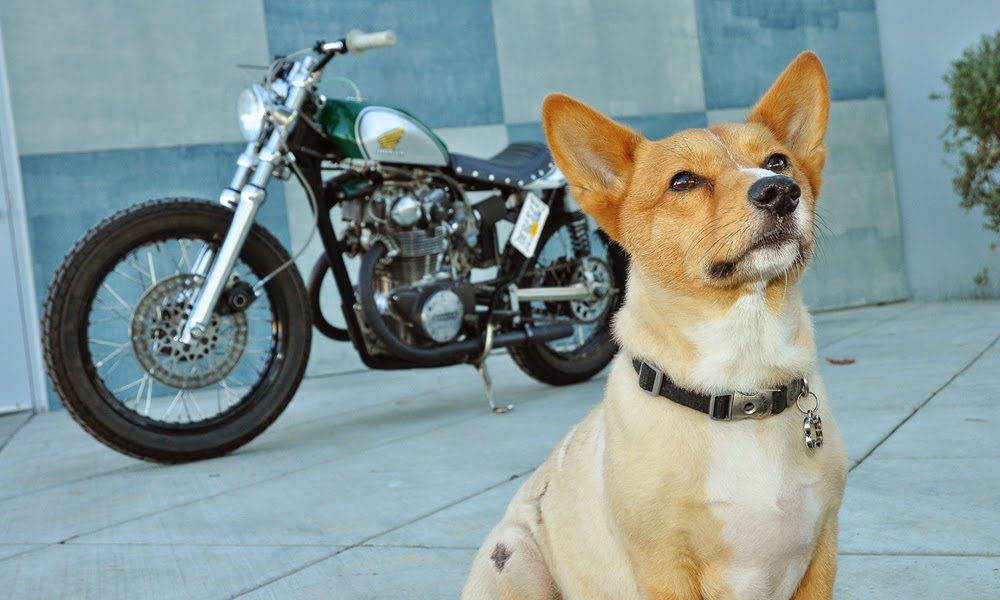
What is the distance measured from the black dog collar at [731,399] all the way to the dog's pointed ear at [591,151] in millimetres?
390

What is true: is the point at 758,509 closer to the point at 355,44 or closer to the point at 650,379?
the point at 650,379

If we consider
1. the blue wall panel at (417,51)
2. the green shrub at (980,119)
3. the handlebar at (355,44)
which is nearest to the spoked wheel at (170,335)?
the handlebar at (355,44)

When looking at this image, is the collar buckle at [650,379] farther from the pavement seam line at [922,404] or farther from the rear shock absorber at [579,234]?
the rear shock absorber at [579,234]

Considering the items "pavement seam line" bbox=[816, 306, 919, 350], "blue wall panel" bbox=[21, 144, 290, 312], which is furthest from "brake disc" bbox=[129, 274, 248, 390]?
"pavement seam line" bbox=[816, 306, 919, 350]

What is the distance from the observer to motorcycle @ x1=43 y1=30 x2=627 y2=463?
353 centimetres

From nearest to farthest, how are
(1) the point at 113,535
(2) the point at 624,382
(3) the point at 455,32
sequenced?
(2) the point at 624,382, (1) the point at 113,535, (3) the point at 455,32

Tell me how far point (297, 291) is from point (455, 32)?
3.39 meters

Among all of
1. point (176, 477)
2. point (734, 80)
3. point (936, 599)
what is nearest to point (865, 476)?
point (936, 599)

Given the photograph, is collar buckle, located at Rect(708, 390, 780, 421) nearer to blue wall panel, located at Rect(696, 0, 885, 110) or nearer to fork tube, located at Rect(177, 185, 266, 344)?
fork tube, located at Rect(177, 185, 266, 344)

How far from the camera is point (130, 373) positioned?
5.97 m

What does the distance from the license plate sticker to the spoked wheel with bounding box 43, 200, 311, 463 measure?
107cm

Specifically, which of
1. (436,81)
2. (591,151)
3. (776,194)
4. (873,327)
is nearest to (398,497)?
(591,151)

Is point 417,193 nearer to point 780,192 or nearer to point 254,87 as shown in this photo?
point 254,87

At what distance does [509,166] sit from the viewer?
4.54m
